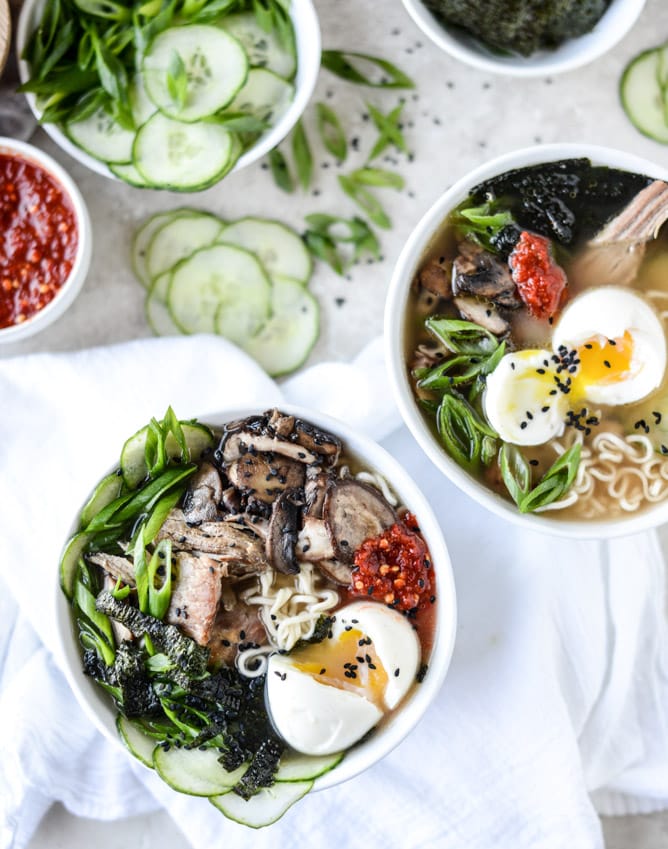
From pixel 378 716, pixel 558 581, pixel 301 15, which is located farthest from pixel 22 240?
pixel 558 581

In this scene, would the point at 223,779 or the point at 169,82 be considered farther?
the point at 169,82

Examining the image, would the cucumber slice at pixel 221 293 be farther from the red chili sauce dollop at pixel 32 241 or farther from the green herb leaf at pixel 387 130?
the green herb leaf at pixel 387 130

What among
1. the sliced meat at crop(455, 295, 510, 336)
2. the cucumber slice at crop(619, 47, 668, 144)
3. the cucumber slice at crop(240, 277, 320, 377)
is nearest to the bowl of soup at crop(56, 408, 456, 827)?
the sliced meat at crop(455, 295, 510, 336)

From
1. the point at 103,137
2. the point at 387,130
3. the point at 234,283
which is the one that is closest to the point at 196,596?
the point at 234,283

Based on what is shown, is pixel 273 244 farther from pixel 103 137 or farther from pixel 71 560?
pixel 71 560

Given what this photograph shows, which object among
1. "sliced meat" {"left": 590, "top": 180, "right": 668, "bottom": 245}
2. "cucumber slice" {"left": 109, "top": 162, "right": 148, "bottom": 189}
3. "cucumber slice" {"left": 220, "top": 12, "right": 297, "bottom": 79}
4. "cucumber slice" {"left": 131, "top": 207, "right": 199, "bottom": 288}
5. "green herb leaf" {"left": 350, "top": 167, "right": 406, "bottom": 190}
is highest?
"cucumber slice" {"left": 220, "top": 12, "right": 297, "bottom": 79}

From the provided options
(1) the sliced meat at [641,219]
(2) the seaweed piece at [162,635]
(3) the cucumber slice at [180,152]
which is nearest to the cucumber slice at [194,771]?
(2) the seaweed piece at [162,635]

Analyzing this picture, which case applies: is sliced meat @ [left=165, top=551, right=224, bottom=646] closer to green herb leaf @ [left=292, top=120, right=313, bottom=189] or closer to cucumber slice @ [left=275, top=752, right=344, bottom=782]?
cucumber slice @ [left=275, top=752, right=344, bottom=782]

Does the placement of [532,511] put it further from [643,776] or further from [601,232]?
[643,776]
